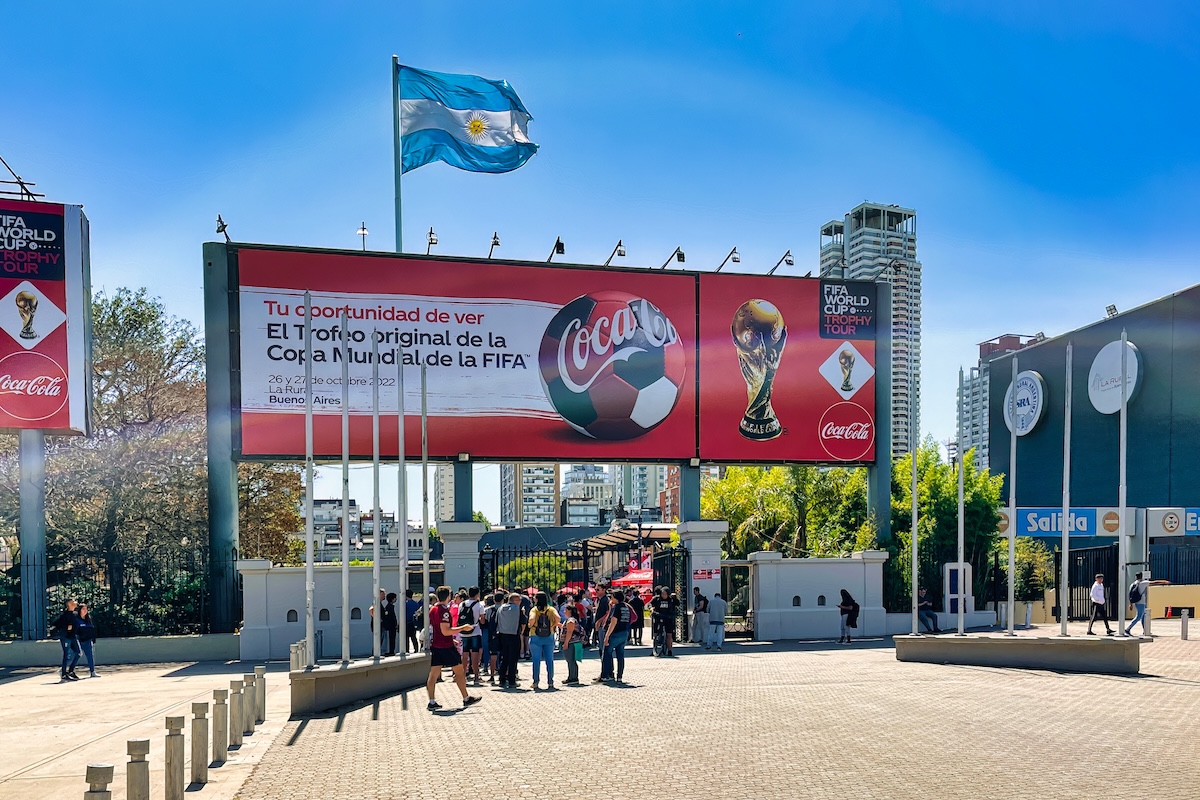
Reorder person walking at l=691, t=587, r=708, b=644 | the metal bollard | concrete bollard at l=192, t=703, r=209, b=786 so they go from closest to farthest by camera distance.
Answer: concrete bollard at l=192, t=703, r=209, b=786
the metal bollard
person walking at l=691, t=587, r=708, b=644

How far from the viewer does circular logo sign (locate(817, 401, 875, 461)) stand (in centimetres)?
3120

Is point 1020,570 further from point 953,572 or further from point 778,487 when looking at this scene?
point 778,487

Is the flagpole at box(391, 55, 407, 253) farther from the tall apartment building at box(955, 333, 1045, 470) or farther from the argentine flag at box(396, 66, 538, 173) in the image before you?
the tall apartment building at box(955, 333, 1045, 470)

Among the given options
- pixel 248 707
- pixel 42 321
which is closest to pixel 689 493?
pixel 42 321

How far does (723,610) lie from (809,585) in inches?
133

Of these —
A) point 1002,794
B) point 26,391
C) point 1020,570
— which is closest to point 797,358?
point 1020,570

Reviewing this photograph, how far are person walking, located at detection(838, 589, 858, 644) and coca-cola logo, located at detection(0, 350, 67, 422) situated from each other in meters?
19.8

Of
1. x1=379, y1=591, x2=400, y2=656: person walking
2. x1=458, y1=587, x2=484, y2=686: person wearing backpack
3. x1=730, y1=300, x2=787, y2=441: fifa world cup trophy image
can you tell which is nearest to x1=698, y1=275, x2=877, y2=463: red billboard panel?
x1=730, y1=300, x2=787, y2=441: fifa world cup trophy image

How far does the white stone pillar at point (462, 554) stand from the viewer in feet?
89.1

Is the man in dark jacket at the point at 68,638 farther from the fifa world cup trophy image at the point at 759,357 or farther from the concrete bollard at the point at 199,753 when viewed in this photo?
the fifa world cup trophy image at the point at 759,357

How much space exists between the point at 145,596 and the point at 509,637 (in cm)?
1294

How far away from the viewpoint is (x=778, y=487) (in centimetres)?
4119

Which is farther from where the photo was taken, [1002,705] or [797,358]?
[797,358]

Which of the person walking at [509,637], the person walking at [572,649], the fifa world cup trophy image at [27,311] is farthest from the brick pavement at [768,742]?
the fifa world cup trophy image at [27,311]
